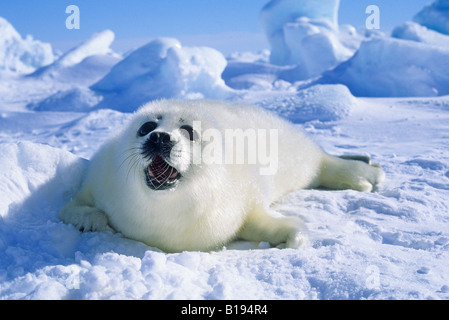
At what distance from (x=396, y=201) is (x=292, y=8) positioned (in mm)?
17530

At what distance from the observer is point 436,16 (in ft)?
52.0

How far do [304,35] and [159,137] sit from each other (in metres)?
17.1

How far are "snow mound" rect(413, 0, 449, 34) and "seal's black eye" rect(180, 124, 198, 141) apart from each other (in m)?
16.3

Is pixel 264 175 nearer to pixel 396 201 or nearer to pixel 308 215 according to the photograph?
pixel 308 215

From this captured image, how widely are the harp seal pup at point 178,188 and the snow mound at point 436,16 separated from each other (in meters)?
15.7

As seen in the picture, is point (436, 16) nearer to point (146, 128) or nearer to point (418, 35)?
point (418, 35)

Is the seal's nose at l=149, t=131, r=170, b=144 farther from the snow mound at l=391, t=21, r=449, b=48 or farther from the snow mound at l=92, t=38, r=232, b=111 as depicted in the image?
the snow mound at l=391, t=21, r=449, b=48

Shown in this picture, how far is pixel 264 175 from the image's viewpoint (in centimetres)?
290

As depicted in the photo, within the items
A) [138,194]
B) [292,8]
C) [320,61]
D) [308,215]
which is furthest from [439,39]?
[138,194]

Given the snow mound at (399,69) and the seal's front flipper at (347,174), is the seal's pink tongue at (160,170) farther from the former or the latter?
the snow mound at (399,69)

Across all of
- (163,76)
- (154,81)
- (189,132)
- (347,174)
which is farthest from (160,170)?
(154,81)

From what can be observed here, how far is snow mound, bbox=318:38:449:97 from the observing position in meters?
10.1

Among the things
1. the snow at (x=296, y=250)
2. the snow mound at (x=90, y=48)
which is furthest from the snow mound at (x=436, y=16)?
the snow mound at (x=90, y=48)

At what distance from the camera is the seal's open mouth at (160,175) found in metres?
2.10
